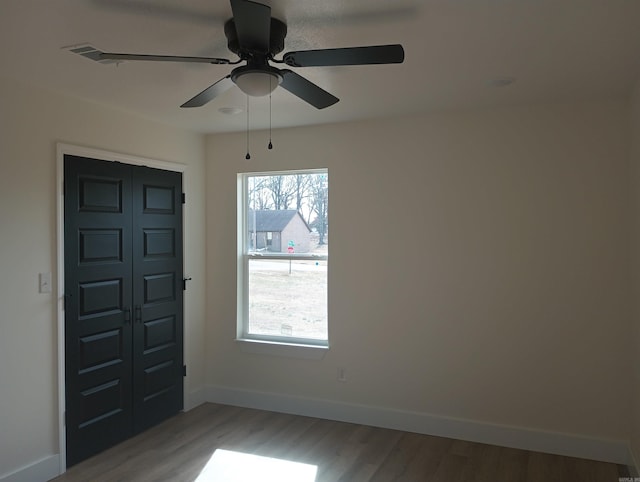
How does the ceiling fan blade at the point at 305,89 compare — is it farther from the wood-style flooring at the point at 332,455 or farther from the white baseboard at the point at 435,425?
the white baseboard at the point at 435,425

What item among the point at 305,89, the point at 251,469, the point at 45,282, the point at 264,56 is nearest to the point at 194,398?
the point at 251,469

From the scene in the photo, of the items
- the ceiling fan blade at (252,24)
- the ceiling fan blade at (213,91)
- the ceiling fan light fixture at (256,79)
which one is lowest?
the ceiling fan light fixture at (256,79)

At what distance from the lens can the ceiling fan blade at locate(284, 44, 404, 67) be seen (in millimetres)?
1904

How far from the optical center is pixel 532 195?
359 cm

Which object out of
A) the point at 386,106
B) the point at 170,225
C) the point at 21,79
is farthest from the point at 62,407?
the point at 386,106

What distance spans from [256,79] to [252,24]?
0.33 metres

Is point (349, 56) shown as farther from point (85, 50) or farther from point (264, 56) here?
point (85, 50)

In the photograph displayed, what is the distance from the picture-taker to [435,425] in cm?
385

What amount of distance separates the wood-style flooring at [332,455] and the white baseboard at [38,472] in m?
0.09

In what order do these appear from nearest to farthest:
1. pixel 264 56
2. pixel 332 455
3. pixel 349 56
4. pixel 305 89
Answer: pixel 349 56, pixel 264 56, pixel 305 89, pixel 332 455

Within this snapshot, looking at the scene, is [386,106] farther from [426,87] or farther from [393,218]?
[393,218]

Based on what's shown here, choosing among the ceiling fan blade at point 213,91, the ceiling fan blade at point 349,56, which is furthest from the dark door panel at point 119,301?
the ceiling fan blade at point 349,56

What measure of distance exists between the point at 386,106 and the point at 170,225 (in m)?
2.08

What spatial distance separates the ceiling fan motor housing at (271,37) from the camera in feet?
7.00
